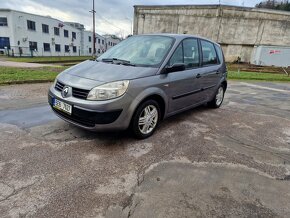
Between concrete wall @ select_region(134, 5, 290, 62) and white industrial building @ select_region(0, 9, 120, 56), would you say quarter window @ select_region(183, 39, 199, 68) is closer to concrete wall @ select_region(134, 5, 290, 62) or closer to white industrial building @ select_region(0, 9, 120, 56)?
concrete wall @ select_region(134, 5, 290, 62)

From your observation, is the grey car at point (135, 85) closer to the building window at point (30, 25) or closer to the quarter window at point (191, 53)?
the quarter window at point (191, 53)

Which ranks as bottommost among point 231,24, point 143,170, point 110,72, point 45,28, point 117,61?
point 143,170

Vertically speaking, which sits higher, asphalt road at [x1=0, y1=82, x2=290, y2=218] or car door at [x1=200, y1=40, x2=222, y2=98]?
car door at [x1=200, y1=40, x2=222, y2=98]

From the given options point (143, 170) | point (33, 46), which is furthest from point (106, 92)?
point (33, 46)

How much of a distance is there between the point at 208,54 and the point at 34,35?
36.9m

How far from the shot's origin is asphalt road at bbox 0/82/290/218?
2076mm

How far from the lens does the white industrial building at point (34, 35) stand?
30.6 m

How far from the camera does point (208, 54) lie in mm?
4918

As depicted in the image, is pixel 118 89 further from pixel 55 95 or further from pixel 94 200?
pixel 94 200

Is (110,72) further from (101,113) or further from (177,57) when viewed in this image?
(177,57)

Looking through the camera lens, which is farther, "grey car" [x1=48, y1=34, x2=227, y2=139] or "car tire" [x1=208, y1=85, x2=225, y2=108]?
Answer: "car tire" [x1=208, y1=85, x2=225, y2=108]

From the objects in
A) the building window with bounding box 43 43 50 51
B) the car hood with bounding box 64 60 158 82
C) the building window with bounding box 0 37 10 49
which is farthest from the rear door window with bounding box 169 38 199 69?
the building window with bounding box 43 43 50 51

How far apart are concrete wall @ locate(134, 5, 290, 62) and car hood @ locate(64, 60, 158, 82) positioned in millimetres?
30474

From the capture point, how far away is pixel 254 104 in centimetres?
677
